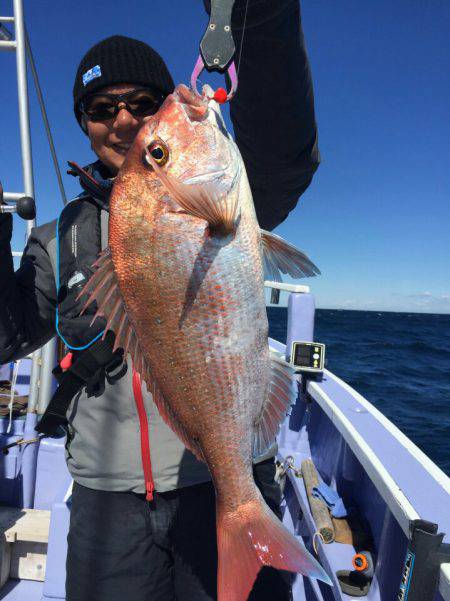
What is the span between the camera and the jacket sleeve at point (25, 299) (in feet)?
5.74

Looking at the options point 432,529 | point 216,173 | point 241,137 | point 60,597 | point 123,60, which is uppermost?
point 123,60

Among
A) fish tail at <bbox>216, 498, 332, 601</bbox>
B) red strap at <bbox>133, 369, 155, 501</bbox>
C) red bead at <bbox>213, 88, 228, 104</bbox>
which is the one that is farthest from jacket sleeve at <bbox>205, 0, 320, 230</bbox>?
fish tail at <bbox>216, 498, 332, 601</bbox>

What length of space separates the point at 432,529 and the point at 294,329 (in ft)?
9.60

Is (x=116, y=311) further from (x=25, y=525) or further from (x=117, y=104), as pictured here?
(x=25, y=525)

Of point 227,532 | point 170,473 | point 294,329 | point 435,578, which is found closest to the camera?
point 435,578

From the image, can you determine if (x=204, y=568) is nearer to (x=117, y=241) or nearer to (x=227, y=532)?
(x=227, y=532)

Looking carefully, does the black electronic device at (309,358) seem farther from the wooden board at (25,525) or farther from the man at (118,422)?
the wooden board at (25,525)

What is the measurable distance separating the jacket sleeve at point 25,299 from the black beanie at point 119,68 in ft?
2.36

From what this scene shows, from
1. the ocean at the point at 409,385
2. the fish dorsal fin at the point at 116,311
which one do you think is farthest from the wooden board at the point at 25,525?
the ocean at the point at 409,385

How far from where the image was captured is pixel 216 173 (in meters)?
1.46

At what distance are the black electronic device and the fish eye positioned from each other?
2.89 meters

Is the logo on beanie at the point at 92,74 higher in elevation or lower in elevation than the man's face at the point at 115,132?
higher

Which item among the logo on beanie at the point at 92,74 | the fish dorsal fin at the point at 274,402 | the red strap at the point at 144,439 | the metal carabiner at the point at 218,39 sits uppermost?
the logo on beanie at the point at 92,74

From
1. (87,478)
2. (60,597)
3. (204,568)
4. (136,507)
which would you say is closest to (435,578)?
(204,568)
